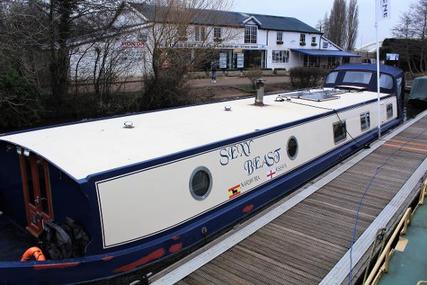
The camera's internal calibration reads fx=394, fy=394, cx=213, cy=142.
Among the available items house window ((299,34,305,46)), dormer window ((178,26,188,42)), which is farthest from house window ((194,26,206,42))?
house window ((299,34,305,46))

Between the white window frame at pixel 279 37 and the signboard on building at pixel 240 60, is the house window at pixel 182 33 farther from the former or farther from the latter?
the white window frame at pixel 279 37

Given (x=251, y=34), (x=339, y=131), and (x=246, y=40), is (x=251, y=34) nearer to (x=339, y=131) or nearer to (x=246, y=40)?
(x=246, y=40)

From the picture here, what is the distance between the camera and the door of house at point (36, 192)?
4684 millimetres

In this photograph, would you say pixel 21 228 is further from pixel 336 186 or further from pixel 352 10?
pixel 352 10

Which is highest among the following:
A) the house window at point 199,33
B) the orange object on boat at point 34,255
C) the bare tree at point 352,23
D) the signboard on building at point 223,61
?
the bare tree at point 352,23

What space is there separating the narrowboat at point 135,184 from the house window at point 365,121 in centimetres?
292

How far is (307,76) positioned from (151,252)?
25767 millimetres

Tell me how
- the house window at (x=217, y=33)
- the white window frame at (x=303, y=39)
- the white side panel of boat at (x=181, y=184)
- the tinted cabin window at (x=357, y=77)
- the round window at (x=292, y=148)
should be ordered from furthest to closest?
the white window frame at (x=303, y=39), the house window at (x=217, y=33), the tinted cabin window at (x=357, y=77), the round window at (x=292, y=148), the white side panel of boat at (x=181, y=184)

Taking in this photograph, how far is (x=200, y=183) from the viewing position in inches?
210

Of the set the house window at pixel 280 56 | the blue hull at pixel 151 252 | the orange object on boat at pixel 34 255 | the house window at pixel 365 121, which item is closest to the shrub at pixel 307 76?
the house window at pixel 365 121

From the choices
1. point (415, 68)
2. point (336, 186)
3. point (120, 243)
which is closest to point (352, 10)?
point (415, 68)

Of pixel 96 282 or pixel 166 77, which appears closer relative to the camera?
pixel 96 282

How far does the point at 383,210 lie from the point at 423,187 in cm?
107

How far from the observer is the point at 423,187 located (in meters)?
6.99
